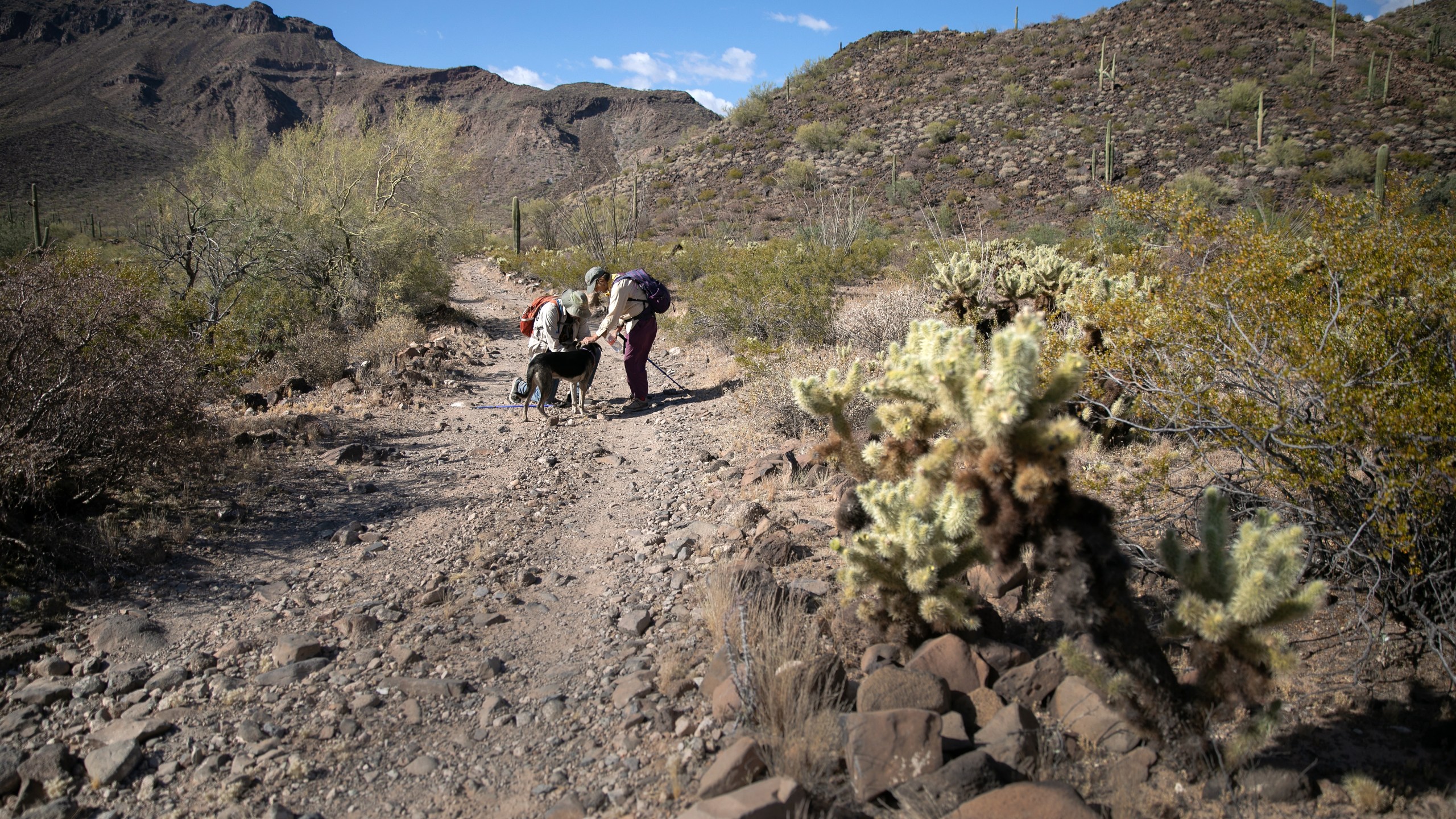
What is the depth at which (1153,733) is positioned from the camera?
104 inches

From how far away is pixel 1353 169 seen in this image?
24359mm

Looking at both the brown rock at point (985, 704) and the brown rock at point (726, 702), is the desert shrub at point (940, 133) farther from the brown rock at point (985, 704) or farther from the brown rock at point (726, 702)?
the brown rock at point (726, 702)

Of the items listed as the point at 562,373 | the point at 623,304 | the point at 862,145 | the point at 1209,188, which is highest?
the point at 862,145

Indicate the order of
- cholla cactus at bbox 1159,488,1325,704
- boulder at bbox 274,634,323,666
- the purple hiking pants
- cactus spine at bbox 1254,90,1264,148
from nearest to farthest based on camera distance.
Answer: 1. cholla cactus at bbox 1159,488,1325,704
2. boulder at bbox 274,634,323,666
3. the purple hiking pants
4. cactus spine at bbox 1254,90,1264,148

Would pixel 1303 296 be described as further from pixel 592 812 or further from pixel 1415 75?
pixel 1415 75

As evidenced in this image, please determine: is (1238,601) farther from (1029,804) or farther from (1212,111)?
(1212,111)

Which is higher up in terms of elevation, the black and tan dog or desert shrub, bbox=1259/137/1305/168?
desert shrub, bbox=1259/137/1305/168

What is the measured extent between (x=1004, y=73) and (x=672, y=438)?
3583cm

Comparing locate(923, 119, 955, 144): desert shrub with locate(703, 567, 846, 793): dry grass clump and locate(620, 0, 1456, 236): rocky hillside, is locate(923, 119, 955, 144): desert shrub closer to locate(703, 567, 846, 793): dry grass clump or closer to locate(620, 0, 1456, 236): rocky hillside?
locate(620, 0, 1456, 236): rocky hillside

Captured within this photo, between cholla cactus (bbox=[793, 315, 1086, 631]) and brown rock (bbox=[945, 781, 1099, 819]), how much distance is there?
2.29 ft

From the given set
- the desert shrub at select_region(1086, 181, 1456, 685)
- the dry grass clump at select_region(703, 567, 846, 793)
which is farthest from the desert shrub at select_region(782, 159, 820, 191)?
the dry grass clump at select_region(703, 567, 846, 793)

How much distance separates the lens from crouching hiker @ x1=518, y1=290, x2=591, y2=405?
8.35m

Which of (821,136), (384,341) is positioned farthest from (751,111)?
(384,341)

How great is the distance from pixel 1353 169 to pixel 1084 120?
31.5 ft
